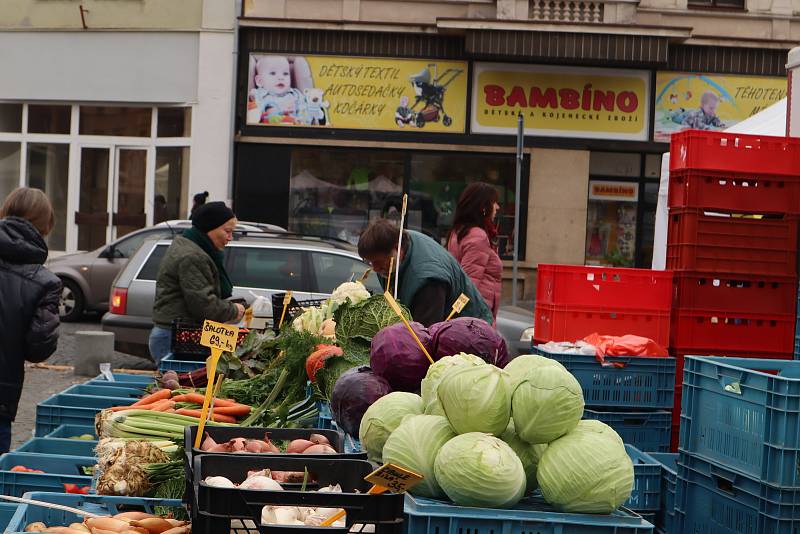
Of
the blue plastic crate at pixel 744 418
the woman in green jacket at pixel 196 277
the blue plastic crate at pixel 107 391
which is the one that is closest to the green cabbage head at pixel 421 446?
the blue plastic crate at pixel 744 418

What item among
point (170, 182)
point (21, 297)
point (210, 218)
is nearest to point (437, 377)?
point (21, 297)

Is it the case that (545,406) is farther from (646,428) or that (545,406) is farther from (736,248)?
(736,248)

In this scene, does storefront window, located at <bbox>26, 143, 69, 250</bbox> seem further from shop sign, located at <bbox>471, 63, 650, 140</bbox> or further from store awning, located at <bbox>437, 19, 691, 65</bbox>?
shop sign, located at <bbox>471, 63, 650, 140</bbox>

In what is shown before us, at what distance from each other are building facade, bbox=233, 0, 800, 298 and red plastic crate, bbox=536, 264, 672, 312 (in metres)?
13.6

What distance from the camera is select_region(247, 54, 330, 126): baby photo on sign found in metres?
20.4

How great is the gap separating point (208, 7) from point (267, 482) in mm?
18887

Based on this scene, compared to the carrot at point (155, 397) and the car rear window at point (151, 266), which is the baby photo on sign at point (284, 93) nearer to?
the car rear window at point (151, 266)

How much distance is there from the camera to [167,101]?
2116cm

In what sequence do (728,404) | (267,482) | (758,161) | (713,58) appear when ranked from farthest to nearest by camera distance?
(713,58)
(758,161)
(728,404)
(267,482)

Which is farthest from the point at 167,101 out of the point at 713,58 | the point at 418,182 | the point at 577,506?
the point at 577,506

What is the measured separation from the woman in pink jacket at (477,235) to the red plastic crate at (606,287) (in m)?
1.15

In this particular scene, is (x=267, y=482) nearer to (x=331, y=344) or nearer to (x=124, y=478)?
(x=124, y=478)

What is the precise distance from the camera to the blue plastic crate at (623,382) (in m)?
6.26

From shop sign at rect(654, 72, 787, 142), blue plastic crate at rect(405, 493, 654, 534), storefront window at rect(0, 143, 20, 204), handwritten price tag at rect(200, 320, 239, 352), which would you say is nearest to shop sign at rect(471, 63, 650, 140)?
shop sign at rect(654, 72, 787, 142)
